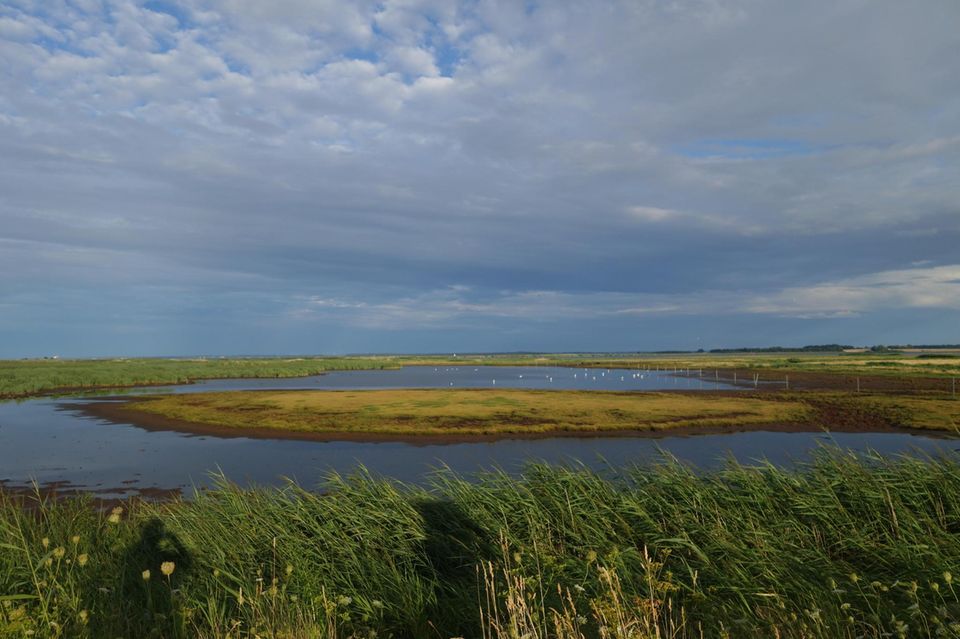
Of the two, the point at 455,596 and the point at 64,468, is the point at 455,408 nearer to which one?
the point at 64,468

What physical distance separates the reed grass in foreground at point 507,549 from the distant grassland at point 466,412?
27471 mm

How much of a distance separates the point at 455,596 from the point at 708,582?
329 centimetres

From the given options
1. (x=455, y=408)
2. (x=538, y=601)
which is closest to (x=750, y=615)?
(x=538, y=601)

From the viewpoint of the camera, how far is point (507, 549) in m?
7.18

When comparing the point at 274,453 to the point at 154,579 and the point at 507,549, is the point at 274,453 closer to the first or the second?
the point at 154,579

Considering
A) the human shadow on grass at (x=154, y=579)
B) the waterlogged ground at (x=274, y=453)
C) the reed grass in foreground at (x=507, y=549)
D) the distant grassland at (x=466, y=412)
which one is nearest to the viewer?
the human shadow on grass at (x=154, y=579)

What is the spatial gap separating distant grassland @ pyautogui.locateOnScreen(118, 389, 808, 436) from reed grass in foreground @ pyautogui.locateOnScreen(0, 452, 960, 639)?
27.5m

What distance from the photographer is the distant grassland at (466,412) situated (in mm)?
37969

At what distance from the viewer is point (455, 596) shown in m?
7.52

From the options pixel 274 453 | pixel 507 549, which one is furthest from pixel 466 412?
pixel 507 549

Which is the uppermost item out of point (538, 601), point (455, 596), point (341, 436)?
point (538, 601)

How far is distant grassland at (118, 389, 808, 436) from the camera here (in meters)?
38.0

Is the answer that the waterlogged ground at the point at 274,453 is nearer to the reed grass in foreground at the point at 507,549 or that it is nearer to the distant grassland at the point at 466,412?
the distant grassland at the point at 466,412

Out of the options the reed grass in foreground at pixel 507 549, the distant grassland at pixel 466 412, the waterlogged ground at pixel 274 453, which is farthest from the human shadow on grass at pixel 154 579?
the distant grassland at pixel 466 412
